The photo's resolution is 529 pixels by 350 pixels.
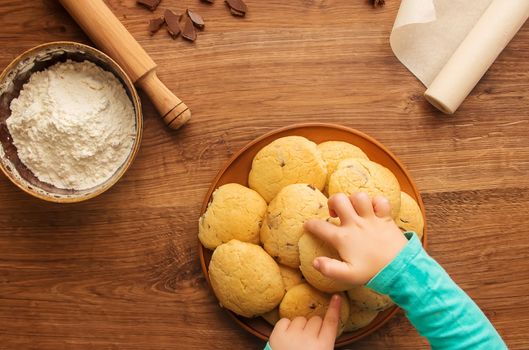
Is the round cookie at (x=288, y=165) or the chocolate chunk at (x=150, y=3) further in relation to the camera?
the chocolate chunk at (x=150, y=3)

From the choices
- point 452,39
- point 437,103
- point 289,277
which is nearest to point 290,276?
point 289,277

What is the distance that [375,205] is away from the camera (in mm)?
654

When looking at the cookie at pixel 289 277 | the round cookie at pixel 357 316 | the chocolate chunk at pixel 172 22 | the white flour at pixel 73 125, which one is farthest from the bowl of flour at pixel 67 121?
the round cookie at pixel 357 316

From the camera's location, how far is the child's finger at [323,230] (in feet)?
2.13

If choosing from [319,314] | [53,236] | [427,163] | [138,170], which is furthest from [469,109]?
[53,236]

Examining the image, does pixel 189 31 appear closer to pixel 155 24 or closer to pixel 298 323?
pixel 155 24

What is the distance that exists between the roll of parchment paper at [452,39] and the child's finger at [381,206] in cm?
23

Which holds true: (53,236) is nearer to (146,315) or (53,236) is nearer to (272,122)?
(146,315)

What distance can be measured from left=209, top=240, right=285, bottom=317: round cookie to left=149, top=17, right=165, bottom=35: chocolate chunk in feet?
1.10

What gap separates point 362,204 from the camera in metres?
0.65

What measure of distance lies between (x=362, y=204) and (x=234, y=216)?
169 mm

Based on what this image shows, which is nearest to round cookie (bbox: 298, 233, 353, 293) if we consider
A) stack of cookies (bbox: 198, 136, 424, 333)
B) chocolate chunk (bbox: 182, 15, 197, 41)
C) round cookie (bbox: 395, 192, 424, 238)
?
stack of cookies (bbox: 198, 136, 424, 333)

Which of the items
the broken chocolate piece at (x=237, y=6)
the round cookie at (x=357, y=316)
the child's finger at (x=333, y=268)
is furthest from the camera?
the broken chocolate piece at (x=237, y=6)

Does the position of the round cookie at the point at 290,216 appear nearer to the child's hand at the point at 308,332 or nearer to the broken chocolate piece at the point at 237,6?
the child's hand at the point at 308,332
